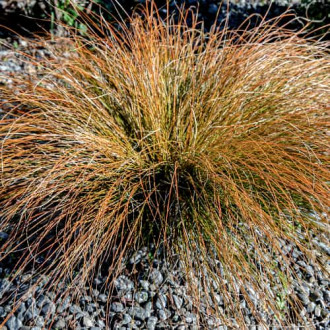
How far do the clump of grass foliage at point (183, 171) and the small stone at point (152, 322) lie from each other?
0.24m

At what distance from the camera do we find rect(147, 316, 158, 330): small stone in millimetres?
1732

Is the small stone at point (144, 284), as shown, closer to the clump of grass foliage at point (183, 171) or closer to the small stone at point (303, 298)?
the clump of grass foliage at point (183, 171)

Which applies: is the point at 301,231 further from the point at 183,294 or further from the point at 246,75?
the point at 246,75

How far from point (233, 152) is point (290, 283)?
2.24 feet

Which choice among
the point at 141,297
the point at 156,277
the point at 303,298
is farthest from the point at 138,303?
the point at 303,298

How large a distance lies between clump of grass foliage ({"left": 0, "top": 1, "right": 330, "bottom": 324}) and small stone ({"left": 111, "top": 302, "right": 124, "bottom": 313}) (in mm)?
157

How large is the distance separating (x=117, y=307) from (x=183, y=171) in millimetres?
726

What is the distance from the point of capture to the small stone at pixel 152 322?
68.2 inches

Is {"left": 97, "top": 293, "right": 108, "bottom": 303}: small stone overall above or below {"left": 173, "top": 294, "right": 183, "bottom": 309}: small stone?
above

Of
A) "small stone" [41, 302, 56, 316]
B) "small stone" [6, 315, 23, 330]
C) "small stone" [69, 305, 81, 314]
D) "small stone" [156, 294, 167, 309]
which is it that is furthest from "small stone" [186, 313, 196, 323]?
"small stone" [6, 315, 23, 330]

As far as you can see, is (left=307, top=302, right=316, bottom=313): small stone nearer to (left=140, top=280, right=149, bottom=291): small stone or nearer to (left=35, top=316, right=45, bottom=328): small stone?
(left=140, top=280, right=149, bottom=291): small stone

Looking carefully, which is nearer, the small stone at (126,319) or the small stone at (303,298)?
the small stone at (126,319)

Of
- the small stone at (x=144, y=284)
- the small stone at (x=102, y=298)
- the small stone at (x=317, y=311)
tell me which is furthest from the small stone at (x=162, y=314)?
the small stone at (x=317, y=311)

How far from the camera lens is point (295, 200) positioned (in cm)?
201
